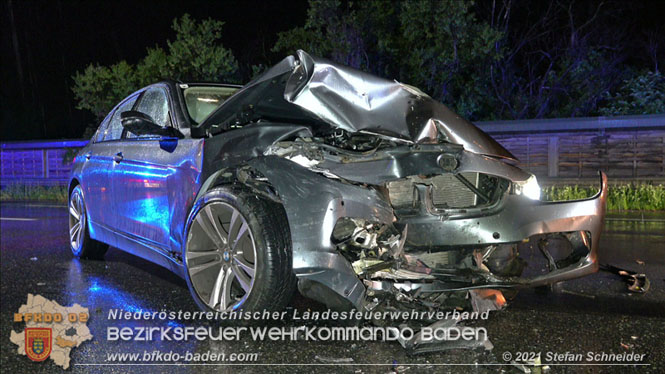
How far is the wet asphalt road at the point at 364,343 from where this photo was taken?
11.0 feet

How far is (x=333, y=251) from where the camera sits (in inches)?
139

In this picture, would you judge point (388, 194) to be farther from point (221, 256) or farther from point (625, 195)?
point (625, 195)

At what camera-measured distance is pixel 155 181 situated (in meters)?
4.84

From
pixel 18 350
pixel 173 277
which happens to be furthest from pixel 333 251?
pixel 173 277

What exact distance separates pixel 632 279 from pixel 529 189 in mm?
1958

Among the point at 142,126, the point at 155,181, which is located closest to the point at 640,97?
the point at 155,181

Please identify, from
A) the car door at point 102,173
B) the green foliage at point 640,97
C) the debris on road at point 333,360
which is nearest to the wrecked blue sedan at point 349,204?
the debris on road at point 333,360

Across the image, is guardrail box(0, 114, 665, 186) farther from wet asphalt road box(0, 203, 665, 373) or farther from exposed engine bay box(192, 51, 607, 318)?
exposed engine bay box(192, 51, 607, 318)

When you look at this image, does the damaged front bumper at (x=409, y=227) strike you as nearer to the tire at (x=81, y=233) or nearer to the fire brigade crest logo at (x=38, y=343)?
the fire brigade crest logo at (x=38, y=343)

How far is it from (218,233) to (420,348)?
4.97 feet

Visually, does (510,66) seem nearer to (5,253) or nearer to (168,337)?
(5,253)

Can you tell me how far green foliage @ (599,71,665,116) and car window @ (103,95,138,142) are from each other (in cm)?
1743

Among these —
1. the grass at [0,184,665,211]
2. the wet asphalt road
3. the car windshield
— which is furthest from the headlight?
the grass at [0,184,665,211]

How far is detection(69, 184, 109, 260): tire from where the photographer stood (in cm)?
660
